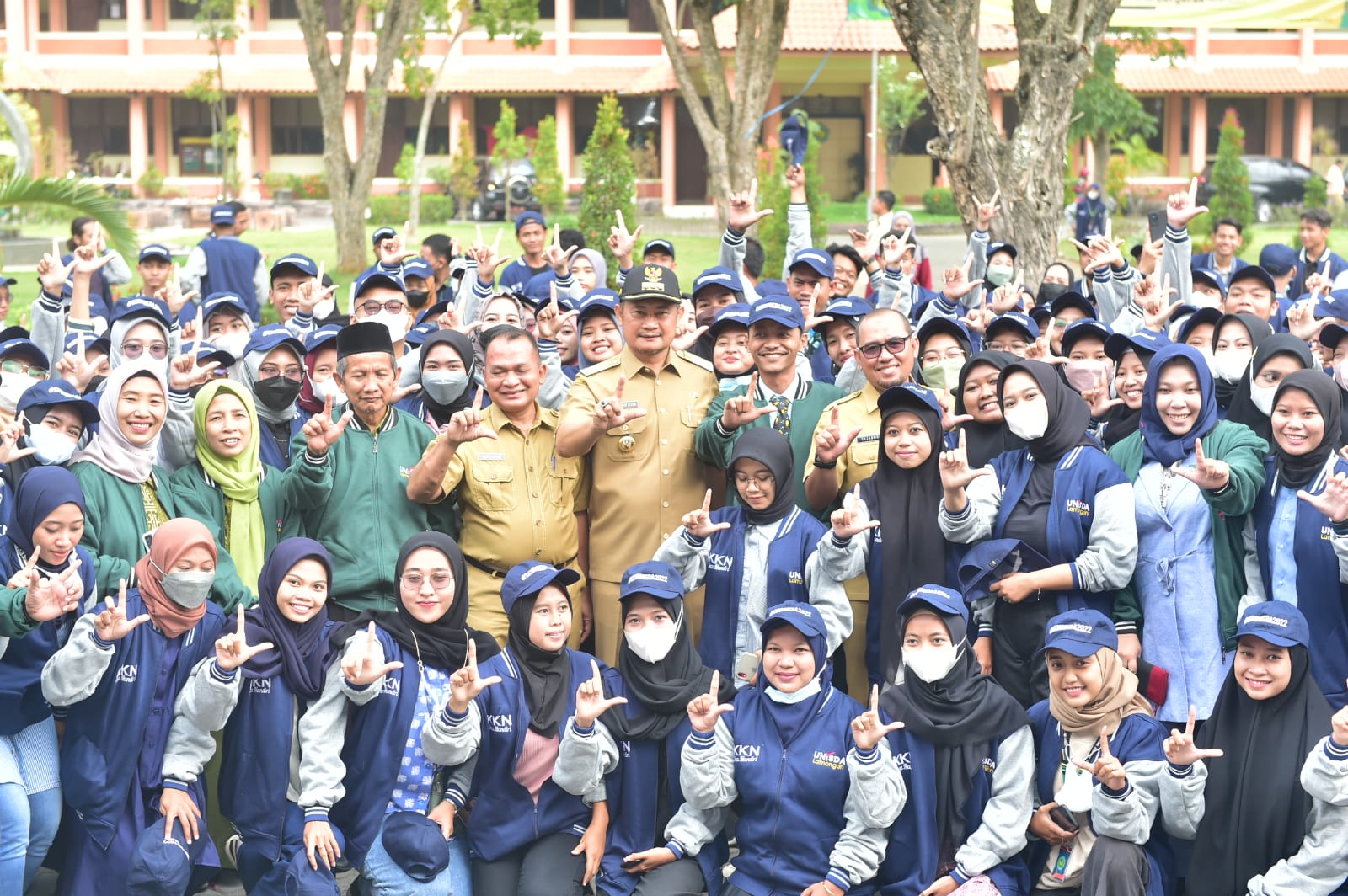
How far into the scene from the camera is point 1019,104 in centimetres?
1177

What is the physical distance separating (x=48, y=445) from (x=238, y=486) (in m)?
0.71

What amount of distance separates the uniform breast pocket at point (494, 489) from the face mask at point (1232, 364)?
3.16 m

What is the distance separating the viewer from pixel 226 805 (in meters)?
5.50

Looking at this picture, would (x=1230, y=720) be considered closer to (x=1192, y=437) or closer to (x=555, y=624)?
(x=1192, y=437)

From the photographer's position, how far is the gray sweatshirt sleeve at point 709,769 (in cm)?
527

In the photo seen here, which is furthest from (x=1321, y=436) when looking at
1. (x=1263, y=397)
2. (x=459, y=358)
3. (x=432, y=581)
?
(x=459, y=358)

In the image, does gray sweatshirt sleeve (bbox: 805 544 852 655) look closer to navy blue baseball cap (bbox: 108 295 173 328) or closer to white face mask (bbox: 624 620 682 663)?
white face mask (bbox: 624 620 682 663)

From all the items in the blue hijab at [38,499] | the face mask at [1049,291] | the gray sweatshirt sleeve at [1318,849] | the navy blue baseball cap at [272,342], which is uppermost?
the face mask at [1049,291]

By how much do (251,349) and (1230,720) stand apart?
437cm

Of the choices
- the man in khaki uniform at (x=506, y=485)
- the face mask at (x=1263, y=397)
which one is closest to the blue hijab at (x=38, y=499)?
the man in khaki uniform at (x=506, y=485)

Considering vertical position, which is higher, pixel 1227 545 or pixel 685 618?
pixel 1227 545

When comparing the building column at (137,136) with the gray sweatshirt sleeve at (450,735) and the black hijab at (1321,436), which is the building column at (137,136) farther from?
the black hijab at (1321,436)

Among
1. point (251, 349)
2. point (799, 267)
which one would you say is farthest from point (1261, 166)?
point (251, 349)

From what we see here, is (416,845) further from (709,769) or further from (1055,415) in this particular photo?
(1055,415)
